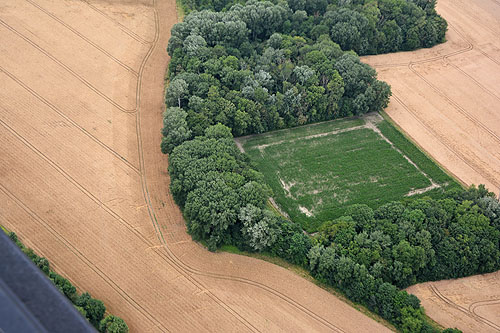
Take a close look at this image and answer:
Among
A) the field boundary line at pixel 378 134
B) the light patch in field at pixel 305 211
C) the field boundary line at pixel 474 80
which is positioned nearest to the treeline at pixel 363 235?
the light patch in field at pixel 305 211

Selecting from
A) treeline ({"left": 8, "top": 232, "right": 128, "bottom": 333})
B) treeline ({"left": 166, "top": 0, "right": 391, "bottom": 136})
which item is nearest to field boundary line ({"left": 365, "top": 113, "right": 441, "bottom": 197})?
treeline ({"left": 166, "top": 0, "right": 391, "bottom": 136})

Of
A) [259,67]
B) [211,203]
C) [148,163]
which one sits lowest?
[148,163]

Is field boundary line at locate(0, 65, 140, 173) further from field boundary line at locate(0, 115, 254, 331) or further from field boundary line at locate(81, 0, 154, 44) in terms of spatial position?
field boundary line at locate(81, 0, 154, 44)

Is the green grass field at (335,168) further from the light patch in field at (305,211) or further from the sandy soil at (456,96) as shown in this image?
the sandy soil at (456,96)

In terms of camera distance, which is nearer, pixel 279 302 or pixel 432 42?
pixel 279 302

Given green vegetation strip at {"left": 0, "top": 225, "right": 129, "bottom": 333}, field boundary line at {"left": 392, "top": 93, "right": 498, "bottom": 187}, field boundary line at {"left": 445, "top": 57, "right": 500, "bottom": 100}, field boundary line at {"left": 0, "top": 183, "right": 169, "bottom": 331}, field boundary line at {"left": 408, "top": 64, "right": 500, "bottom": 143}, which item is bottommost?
field boundary line at {"left": 0, "top": 183, "right": 169, "bottom": 331}

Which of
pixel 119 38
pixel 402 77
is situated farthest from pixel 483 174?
pixel 119 38

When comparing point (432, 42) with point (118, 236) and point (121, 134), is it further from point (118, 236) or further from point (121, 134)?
point (118, 236)
